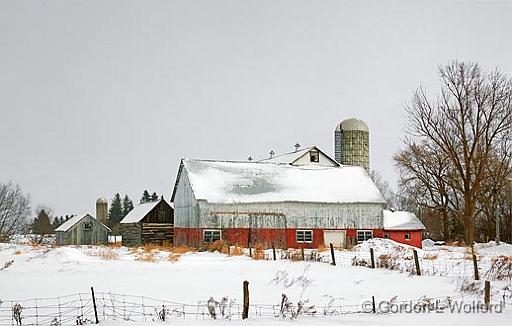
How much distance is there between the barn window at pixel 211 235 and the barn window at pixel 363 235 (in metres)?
9.69

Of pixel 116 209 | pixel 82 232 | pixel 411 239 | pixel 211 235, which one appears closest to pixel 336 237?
pixel 411 239

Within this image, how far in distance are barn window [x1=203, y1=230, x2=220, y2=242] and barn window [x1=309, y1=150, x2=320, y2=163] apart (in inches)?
505

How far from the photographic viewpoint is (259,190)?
39781 mm

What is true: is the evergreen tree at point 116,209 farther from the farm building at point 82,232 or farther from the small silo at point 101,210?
the farm building at point 82,232

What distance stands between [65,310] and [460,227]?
1758 inches

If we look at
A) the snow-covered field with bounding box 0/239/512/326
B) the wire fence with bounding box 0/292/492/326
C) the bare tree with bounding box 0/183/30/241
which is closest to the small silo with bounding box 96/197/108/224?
the bare tree with bounding box 0/183/30/241

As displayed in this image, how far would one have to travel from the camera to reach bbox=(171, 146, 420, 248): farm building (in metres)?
37.2

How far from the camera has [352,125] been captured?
57.8 meters

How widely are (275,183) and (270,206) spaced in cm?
286

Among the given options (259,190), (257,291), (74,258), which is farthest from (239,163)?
(257,291)

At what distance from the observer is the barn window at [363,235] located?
4000cm

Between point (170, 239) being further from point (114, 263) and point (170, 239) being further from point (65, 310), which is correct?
point (65, 310)

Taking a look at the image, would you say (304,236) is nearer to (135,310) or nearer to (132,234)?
(132,234)


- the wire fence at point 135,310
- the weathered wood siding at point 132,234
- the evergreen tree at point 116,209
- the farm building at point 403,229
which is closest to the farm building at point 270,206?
the farm building at point 403,229
